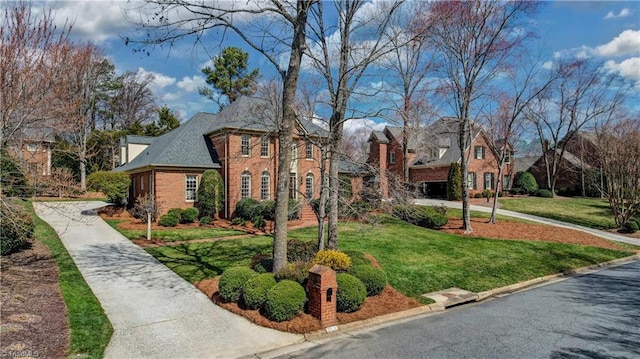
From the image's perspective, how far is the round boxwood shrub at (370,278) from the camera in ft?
29.9

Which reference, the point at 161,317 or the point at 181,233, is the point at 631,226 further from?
the point at 161,317

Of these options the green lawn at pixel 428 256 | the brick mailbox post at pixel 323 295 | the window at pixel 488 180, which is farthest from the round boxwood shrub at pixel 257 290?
the window at pixel 488 180

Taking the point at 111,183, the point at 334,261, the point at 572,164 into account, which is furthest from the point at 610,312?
the point at 572,164

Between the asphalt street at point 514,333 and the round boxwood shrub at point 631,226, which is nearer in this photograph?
the asphalt street at point 514,333

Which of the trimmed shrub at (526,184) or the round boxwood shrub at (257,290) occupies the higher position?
the trimmed shrub at (526,184)

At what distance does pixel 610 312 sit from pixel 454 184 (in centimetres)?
2484

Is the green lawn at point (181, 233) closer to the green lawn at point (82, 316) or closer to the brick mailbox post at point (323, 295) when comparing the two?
the green lawn at point (82, 316)

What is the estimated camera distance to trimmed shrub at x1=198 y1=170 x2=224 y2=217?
71.8ft

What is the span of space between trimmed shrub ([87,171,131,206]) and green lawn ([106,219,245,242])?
3546mm

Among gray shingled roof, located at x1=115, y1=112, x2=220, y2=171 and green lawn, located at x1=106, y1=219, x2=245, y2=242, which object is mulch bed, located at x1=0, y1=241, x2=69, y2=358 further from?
gray shingled roof, located at x1=115, y1=112, x2=220, y2=171

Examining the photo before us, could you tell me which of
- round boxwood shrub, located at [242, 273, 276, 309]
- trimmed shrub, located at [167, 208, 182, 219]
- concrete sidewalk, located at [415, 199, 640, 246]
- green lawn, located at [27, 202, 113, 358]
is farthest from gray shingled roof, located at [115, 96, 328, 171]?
round boxwood shrub, located at [242, 273, 276, 309]

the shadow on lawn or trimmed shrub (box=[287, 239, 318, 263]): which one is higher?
trimmed shrub (box=[287, 239, 318, 263])

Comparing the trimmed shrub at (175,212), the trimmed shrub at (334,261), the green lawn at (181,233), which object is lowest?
the green lawn at (181,233)

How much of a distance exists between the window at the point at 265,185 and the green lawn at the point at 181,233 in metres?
5.17
